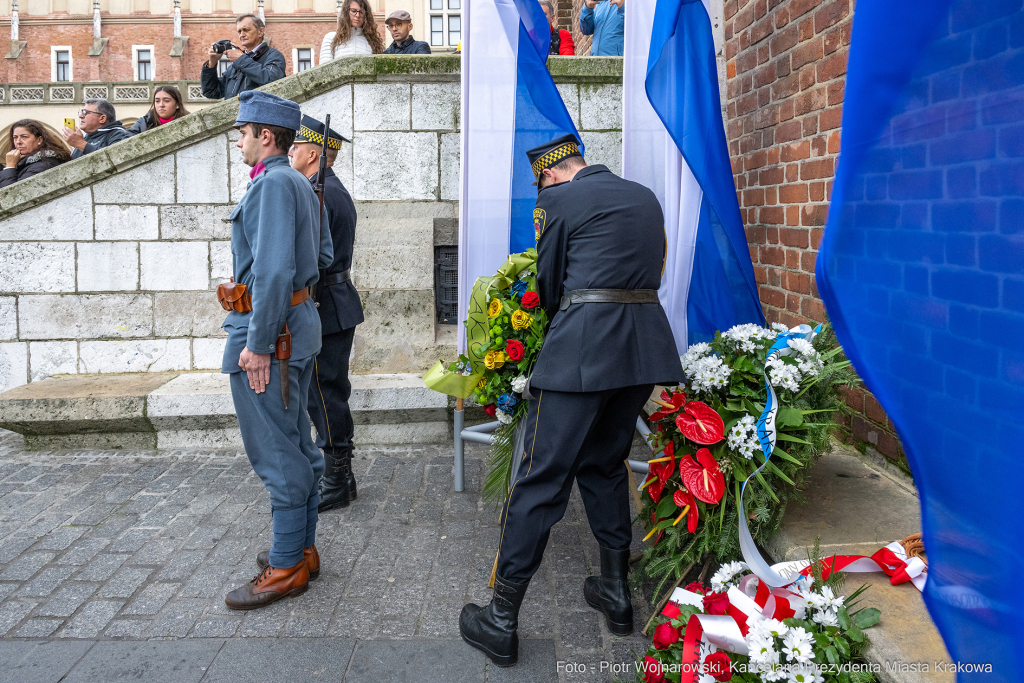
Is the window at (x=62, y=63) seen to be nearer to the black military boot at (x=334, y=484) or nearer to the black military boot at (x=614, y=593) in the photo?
the black military boot at (x=334, y=484)

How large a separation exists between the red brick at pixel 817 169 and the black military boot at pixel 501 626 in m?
2.29

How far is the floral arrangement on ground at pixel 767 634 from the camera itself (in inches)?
76.6

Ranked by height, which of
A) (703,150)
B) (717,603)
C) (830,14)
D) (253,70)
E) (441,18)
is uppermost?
(441,18)

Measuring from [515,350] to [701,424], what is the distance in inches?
34.2

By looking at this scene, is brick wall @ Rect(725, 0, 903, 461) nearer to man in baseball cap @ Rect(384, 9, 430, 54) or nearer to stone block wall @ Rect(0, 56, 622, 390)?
stone block wall @ Rect(0, 56, 622, 390)

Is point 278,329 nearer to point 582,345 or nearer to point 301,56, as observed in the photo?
point 582,345

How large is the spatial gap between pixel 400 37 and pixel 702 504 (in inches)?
206

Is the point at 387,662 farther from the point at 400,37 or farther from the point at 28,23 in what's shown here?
the point at 28,23

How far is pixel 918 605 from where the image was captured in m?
2.13

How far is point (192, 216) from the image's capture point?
18.7 feet

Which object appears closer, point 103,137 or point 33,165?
point 33,165

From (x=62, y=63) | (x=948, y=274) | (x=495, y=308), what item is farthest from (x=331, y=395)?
(x=62, y=63)

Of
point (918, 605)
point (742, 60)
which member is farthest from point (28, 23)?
point (918, 605)

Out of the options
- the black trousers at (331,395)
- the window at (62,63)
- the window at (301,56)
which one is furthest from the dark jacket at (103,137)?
the window at (62,63)
